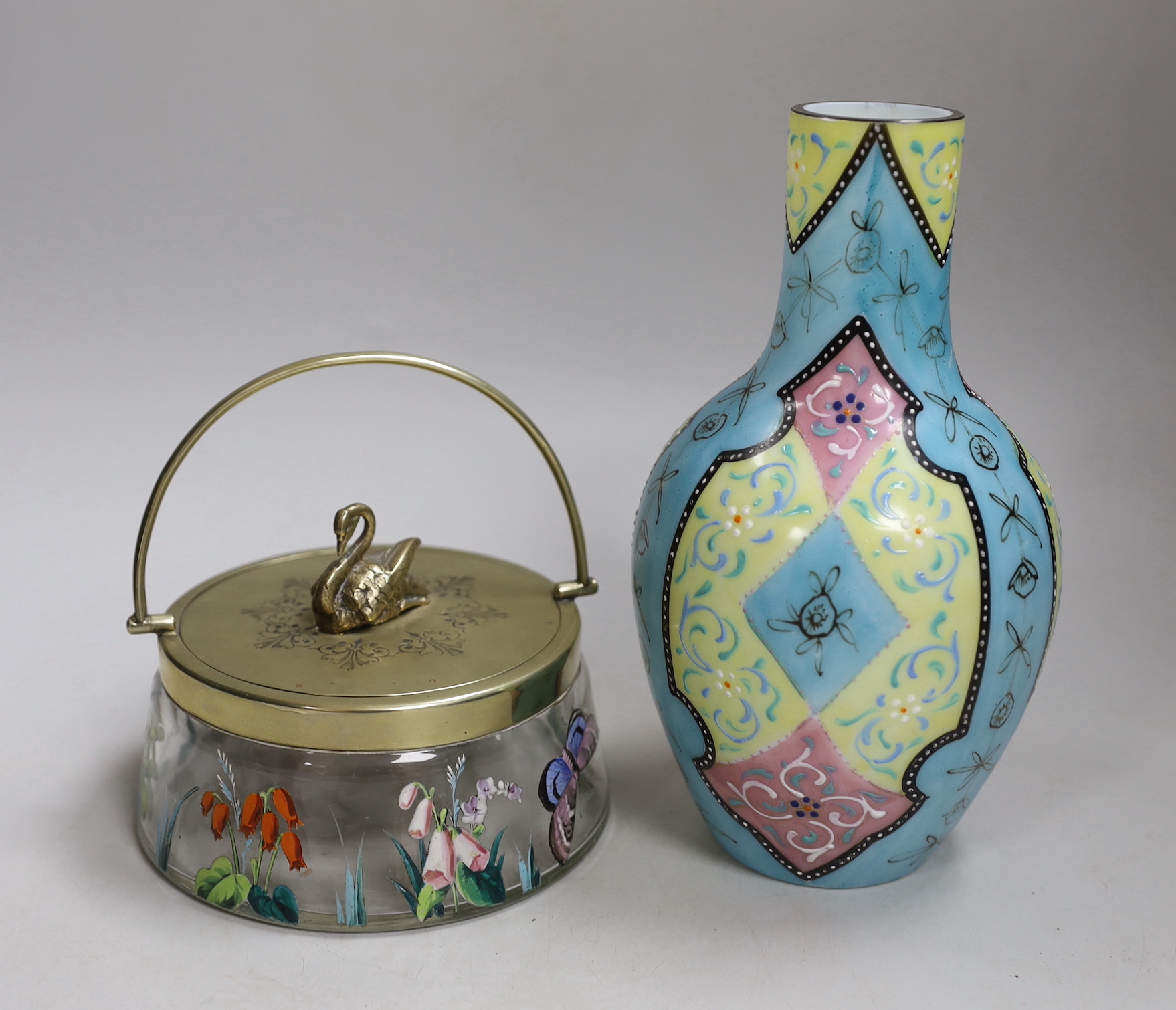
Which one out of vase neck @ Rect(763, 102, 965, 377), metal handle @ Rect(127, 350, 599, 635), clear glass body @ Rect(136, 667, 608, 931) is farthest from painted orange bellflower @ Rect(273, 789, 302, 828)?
vase neck @ Rect(763, 102, 965, 377)

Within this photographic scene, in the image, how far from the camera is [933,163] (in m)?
1.37

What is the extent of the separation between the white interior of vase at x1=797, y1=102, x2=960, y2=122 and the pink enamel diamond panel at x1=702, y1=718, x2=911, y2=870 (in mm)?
571

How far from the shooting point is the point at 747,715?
4.71 ft

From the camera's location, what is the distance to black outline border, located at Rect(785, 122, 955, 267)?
1.35 meters

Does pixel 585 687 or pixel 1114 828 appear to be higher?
pixel 585 687

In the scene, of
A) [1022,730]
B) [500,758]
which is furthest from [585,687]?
[1022,730]

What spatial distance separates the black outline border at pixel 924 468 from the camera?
1381 mm

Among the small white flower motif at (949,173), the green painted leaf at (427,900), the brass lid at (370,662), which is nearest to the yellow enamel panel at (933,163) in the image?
the small white flower motif at (949,173)

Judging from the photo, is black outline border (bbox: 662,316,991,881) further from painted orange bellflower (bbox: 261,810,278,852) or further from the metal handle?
painted orange bellflower (bbox: 261,810,278,852)

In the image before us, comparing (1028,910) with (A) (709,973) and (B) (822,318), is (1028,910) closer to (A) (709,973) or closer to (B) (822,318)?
(A) (709,973)

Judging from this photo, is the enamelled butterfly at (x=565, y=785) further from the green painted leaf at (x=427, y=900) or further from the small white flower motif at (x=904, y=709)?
the small white flower motif at (x=904, y=709)

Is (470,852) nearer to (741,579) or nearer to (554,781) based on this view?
(554,781)

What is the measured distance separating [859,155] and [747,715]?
527 mm

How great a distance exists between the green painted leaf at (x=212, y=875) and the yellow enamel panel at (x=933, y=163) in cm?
91
